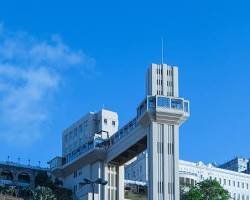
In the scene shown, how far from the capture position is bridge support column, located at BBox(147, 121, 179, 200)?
11119 cm

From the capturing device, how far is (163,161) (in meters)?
113

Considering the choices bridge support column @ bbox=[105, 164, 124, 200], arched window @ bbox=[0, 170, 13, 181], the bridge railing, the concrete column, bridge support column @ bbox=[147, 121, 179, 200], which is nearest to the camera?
bridge support column @ bbox=[147, 121, 179, 200]

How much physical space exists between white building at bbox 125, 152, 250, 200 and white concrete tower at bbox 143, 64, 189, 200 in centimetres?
4651

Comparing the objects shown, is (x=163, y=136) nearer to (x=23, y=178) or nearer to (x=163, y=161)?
(x=163, y=161)

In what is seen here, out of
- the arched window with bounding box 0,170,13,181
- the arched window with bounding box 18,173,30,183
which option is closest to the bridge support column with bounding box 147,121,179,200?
the arched window with bounding box 0,170,13,181

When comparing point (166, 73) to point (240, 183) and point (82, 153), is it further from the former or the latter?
point (240, 183)

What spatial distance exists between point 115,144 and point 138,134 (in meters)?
9.53

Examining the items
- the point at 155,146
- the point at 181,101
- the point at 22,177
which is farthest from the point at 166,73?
the point at 22,177

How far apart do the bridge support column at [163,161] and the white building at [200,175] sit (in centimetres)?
4682

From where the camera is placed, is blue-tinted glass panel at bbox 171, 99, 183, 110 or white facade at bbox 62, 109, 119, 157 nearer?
blue-tinted glass panel at bbox 171, 99, 183, 110

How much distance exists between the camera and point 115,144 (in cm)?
12938

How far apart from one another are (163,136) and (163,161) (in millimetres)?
3947

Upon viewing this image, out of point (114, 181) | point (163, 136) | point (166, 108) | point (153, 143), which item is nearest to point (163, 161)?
point (153, 143)

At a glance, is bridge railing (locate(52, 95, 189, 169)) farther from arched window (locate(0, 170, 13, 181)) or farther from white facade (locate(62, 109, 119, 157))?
arched window (locate(0, 170, 13, 181))
